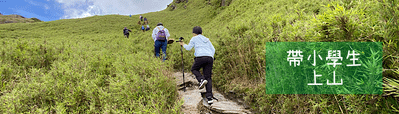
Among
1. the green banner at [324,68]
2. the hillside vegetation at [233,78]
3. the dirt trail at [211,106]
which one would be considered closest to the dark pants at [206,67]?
the dirt trail at [211,106]

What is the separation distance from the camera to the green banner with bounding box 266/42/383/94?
2392mm

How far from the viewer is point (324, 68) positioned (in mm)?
3104

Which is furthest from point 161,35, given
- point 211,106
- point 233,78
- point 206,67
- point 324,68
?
point 324,68

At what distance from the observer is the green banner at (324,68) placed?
2.39 meters

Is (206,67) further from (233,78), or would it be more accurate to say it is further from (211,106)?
(233,78)

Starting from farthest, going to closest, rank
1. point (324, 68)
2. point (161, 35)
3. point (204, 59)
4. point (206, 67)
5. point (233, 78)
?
point (161, 35) < point (233, 78) < point (206, 67) < point (204, 59) < point (324, 68)

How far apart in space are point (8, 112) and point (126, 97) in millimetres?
2149

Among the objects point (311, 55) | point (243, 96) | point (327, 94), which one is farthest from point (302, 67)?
point (243, 96)

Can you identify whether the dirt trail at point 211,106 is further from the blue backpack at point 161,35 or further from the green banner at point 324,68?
the blue backpack at point 161,35

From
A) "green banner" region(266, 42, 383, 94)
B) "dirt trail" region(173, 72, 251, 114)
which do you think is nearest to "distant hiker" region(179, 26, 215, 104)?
"dirt trail" region(173, 72, 251, 114)

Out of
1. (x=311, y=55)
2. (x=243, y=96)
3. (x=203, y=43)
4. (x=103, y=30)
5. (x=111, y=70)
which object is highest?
(x=103, y=30)

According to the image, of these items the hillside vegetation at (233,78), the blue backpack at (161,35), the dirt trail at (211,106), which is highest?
the blue backpack at (161,35)

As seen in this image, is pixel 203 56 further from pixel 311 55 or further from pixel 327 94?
pixel 327 94

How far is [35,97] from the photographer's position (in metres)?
3.98
